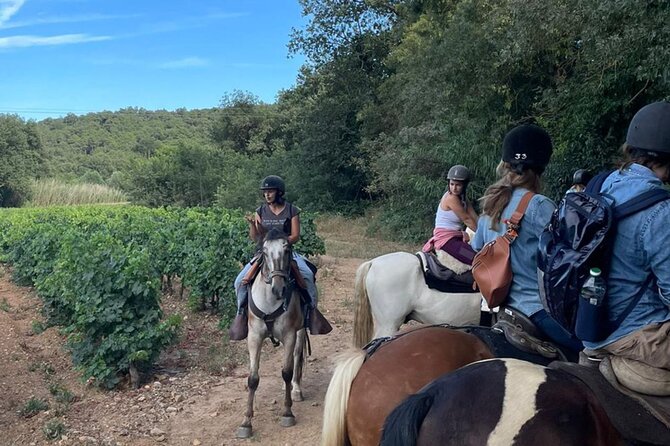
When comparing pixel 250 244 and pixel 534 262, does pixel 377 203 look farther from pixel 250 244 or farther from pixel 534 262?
pixel 534 262

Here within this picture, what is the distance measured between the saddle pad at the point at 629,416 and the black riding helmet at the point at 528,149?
45.1 inches

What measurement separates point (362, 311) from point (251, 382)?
134cm

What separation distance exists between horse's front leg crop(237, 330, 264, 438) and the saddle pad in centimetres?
431

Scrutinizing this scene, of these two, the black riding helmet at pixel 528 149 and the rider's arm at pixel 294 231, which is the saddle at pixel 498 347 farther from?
the rider's arm at pixel 294 231

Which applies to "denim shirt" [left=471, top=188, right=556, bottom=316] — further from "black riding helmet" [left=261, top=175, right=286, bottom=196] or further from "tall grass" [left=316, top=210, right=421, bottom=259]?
"tall grass" [left=316, top=210, right=421, bottom=259]

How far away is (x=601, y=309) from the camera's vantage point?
2199 mm

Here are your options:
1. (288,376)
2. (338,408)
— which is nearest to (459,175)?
(288,376)

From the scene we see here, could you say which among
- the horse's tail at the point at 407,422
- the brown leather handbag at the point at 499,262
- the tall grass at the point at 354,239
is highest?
the brown leather handbag at the point at 499,262

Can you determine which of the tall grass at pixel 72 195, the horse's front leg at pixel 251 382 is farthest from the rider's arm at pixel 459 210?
the tall grass at pixel 72 195

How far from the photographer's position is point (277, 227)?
6.59 m

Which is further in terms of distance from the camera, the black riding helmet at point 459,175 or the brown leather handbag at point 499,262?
the black riding helmet at point 459,175

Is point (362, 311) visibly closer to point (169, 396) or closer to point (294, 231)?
point (294, 231)

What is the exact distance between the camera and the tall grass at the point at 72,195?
53031 millimetres

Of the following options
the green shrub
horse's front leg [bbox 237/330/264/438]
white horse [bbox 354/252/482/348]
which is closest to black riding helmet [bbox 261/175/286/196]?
white horse [bbox 354/252/482/348]
